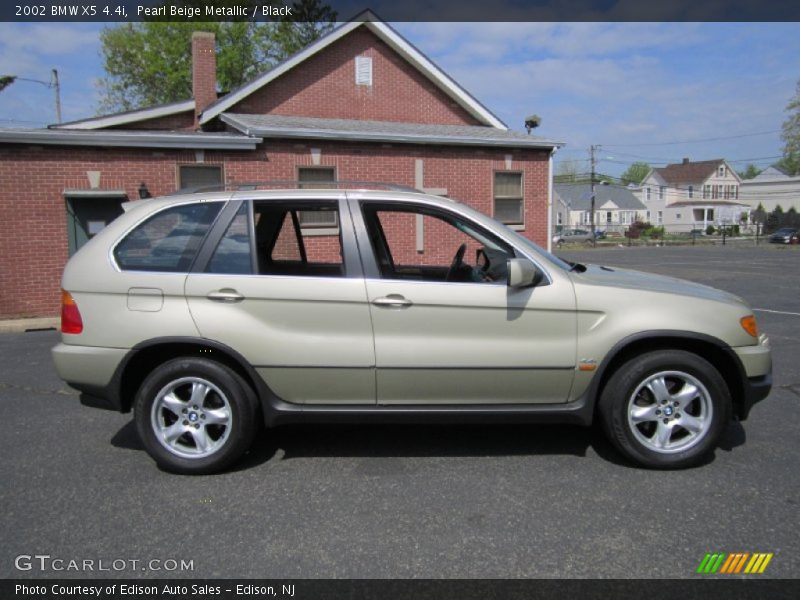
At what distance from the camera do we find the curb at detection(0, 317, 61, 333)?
394 inches

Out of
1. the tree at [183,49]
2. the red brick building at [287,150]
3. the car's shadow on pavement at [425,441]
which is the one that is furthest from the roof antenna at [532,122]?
the tree at [183,49]

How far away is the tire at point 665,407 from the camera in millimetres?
3775

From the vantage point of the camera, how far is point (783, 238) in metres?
44.1

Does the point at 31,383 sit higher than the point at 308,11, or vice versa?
the point at 308,11

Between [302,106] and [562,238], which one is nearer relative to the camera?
[302,106]

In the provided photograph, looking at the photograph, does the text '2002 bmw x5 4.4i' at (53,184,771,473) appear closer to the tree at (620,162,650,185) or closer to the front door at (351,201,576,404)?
the front door at (351,201,576,404)

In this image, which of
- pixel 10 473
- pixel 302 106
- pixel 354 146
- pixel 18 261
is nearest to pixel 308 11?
pixel 302 106

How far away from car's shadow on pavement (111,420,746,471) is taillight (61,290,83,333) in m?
1.02

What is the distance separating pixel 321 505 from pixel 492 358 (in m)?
1.32

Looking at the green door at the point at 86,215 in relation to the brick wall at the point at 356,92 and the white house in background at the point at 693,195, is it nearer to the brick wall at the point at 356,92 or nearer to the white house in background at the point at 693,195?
the brick wall at the point at 356,92

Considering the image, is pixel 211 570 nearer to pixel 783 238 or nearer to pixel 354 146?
pixel 354 146

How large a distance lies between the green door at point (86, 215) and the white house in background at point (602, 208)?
67.5m

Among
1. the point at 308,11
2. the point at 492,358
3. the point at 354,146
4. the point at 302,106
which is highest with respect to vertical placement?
the point at 308,11

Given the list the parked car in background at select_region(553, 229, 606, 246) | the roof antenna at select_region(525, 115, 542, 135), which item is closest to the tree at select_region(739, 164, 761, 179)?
the parked car in background at select_region(553, 229, 606, 246)
